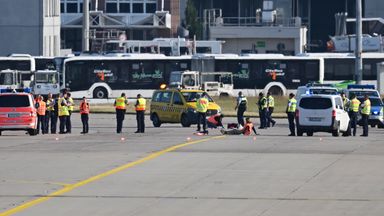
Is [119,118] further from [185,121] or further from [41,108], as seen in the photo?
[185,121]

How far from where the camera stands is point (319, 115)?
41.0 m

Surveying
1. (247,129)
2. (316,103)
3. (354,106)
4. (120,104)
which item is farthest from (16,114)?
(354,106)

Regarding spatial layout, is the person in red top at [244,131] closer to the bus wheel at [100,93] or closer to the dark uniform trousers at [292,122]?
the dark uniform trousers at [292,122]

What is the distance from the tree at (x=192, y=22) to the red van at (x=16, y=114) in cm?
6440

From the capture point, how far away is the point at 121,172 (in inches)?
1011

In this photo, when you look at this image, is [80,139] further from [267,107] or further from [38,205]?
[38,205]

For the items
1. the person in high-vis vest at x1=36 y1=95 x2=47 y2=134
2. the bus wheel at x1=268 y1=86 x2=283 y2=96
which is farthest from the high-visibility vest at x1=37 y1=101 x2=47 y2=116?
the bus wheel at x1=268 y1=86 x2=283 y2=96

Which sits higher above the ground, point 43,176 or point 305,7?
point 305,7

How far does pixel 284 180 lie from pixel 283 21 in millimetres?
77866

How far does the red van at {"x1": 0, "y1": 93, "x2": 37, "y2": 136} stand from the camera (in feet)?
138

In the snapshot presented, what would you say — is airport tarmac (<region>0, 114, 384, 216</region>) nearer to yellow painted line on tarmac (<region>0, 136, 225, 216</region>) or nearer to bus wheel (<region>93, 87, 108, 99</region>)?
yellow painted line on tarmac (<region>0, 136, 225, 216</region>)

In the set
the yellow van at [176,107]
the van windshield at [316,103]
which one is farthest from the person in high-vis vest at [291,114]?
the yellow van at [176,107]

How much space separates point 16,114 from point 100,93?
107 ft

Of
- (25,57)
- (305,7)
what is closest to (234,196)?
(25,57)
